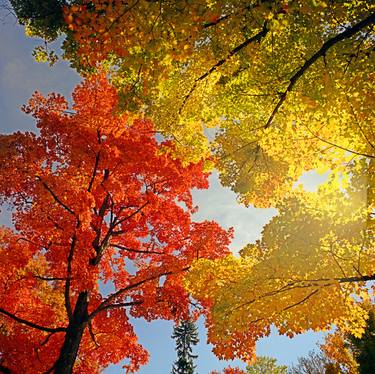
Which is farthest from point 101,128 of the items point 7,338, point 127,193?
point 7,338

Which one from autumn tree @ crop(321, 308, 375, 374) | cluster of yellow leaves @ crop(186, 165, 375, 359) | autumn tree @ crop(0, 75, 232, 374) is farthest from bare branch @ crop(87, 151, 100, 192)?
autumn tree @ crop(321, 308, 375, 374)

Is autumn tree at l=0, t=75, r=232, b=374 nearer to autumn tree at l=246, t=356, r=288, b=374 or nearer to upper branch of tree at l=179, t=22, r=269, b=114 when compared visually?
upper branch of tree at l=179, t=22, r=269, b=114

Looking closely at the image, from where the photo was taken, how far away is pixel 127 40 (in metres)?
3.91

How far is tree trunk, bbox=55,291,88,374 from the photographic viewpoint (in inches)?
295

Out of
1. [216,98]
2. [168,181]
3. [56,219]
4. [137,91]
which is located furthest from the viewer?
[168,181]

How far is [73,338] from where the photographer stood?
801 centimetres

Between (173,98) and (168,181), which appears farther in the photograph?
(168,181)

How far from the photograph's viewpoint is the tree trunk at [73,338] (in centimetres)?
748

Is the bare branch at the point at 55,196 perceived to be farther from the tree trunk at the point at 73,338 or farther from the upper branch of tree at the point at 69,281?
the tree trunk at the point at 73,338

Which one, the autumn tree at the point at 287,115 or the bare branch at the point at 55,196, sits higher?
the bare branch at the point at 55,196

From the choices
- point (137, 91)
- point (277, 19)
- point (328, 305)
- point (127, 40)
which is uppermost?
point (137, 91)

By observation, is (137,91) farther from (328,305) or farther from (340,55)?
(328,305)

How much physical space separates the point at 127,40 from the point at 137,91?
80.6 inches

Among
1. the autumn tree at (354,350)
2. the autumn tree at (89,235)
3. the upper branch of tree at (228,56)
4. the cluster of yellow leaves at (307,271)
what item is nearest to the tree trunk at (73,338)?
the autumn tree at (89,235)
